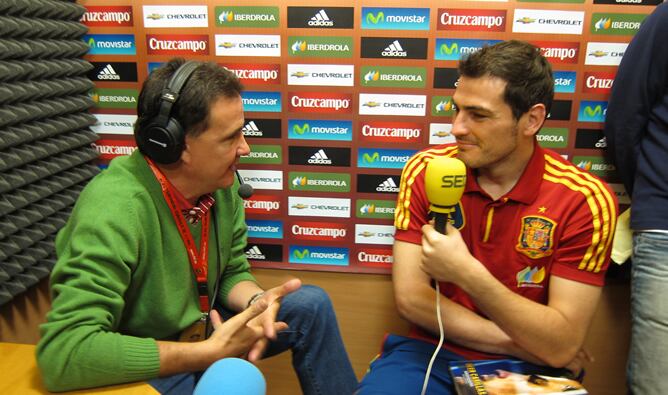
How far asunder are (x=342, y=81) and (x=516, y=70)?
0.70 m

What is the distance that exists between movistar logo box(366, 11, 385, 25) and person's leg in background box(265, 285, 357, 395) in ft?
3.36

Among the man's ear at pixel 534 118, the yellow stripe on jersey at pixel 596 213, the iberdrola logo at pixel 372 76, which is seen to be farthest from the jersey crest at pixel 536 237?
the iberdrola logo at pixel 372 76

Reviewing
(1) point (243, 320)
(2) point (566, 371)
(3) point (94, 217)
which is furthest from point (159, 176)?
(2) point (566, 371)

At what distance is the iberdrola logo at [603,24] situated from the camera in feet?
5.86

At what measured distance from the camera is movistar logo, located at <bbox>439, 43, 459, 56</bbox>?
1.83 meters

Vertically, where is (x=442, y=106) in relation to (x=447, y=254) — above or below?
above

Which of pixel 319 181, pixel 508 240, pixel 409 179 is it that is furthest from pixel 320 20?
pixel 508 240

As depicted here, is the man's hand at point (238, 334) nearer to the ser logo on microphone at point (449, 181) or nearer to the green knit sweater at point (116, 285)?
the green knit sweater at point (116, 285)

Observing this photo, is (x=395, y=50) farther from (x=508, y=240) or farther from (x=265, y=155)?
(x=508, y=240)

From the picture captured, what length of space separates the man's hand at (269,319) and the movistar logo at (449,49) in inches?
40.8

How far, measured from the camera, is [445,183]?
3.90 feet

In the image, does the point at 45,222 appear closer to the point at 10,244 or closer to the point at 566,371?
the point at 10,244

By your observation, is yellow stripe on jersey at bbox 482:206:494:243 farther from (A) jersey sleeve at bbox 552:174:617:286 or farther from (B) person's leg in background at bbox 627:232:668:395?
(B) person's leg in background at bbox 627:232:668:395

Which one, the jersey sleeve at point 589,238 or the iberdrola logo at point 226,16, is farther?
the iberdrola logo at point 226,16
